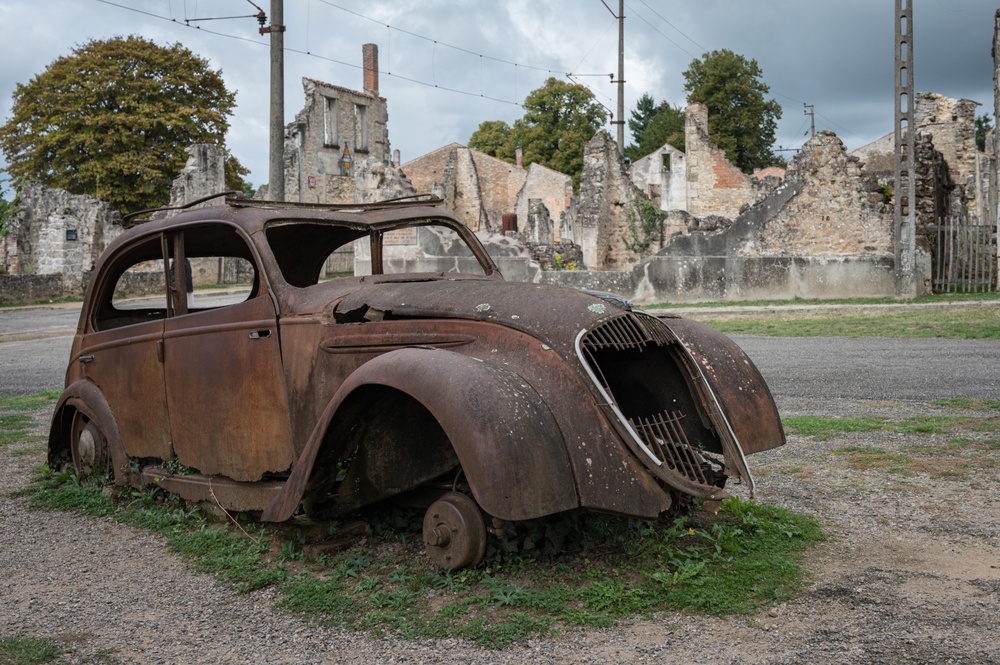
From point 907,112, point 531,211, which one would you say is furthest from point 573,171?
point 907,112

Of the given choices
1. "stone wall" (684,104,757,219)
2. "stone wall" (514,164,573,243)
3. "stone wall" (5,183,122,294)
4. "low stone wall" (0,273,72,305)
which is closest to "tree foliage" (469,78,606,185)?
"stone wall" (514,164,573,243)

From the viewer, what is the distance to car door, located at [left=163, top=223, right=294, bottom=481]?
4250 mm

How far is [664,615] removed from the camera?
328 centimetres

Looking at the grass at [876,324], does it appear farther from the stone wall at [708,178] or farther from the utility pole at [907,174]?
the stone wall at [708,178]

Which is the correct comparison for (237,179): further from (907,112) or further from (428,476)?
(428,476)

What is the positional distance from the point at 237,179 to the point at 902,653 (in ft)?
153

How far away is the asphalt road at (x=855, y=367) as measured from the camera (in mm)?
8531

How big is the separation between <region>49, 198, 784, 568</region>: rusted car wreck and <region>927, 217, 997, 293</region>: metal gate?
18.9 m

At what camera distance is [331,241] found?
17.7 ft

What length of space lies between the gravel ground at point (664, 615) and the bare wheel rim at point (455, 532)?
50 cm

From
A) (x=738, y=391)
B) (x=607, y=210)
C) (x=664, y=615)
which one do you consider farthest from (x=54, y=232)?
(x=664, y=615)

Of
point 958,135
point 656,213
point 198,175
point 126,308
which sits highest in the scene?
point 958,135

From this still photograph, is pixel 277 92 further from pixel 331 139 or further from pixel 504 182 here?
pixel 504 182

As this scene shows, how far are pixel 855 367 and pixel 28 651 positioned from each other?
899 cm
